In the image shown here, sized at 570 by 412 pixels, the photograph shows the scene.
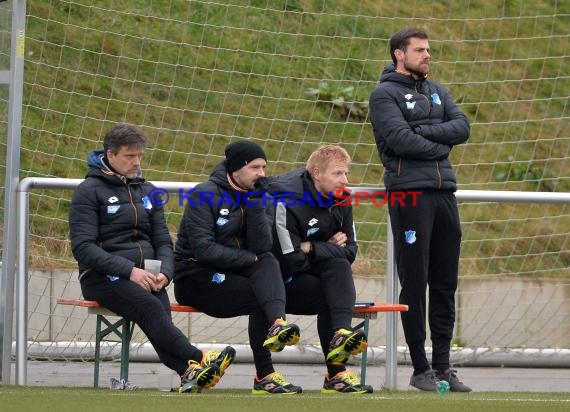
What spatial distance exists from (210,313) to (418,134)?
4.97 ft

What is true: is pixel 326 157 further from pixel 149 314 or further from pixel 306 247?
pixel 149 314


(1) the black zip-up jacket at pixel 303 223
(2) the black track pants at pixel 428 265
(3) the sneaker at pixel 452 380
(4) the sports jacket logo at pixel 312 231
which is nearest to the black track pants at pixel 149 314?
(1) the black zip-up jacket at pixel 303 223

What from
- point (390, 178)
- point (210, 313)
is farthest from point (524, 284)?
point (210, 313)

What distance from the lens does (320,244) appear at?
7.48 m

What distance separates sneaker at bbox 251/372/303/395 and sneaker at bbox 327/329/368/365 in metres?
0.26

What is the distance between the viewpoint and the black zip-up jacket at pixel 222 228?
7227 millimetres

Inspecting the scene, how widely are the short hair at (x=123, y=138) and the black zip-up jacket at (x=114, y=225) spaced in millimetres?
117

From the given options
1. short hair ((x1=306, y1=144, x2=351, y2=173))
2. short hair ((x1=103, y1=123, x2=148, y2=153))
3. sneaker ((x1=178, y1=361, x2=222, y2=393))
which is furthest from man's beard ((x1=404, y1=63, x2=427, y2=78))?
sneaker ((x1=178, y1=361, x2=222, y2=393))

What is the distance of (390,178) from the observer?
7.62 meters

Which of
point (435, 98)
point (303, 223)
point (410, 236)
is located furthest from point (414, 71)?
point (303, 223)

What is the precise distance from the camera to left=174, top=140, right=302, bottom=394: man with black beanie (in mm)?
7172

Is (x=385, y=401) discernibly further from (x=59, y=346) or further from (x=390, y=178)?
(x=59, y=346)

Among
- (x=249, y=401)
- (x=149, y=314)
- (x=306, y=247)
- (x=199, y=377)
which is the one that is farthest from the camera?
(x=306, y=247)

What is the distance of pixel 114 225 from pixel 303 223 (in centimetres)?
105
